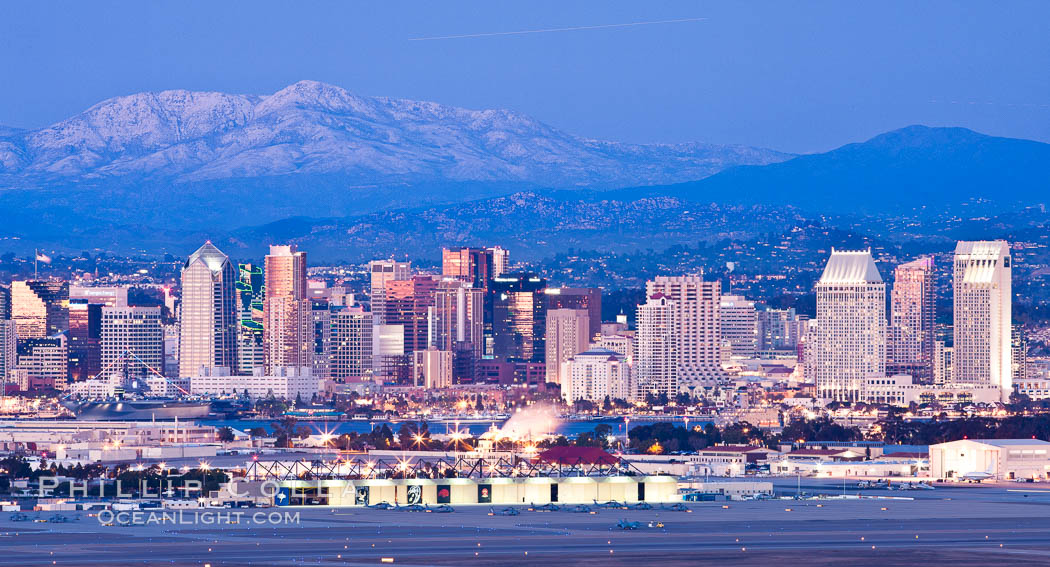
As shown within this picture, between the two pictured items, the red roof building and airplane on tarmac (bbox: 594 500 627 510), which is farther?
the red roof building

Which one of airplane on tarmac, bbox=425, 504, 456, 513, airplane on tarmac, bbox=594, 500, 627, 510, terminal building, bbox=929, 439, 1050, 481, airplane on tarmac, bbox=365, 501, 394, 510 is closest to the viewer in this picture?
airplane on tarmac, bbox=425, 504, 456, 513

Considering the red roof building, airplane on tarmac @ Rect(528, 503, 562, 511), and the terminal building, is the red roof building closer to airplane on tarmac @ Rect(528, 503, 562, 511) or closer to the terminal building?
airplane on tarmac @ Rect(528, 503, 562, 511)

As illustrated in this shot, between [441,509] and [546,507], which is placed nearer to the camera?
[441,509]

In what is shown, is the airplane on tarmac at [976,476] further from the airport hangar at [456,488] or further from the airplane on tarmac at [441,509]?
the airplane on tarmac at [441,509]

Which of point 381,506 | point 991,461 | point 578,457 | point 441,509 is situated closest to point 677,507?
point 441,509

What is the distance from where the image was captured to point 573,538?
72.7m

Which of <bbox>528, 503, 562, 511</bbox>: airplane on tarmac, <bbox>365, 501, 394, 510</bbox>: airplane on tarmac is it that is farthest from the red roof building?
<bbox>365, 501, 394, 510</bbox>: airplane on tarmac

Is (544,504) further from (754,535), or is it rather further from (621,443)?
(621,443)

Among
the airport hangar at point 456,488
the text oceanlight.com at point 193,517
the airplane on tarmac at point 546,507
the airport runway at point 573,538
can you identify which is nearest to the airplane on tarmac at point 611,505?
the airport hangar at point 456,488

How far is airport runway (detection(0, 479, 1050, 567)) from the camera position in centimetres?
6550

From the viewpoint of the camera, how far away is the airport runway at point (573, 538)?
65.5 metres

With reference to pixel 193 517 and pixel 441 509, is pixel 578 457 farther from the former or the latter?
pixel 193 517

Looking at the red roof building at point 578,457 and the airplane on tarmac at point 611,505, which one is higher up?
the red roof building at point 578,457

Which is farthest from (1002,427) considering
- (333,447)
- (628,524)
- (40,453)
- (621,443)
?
(628,524)
